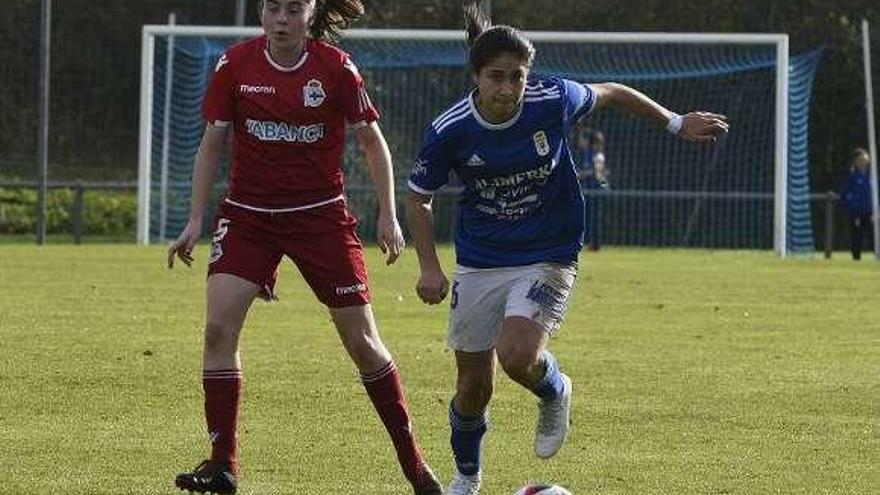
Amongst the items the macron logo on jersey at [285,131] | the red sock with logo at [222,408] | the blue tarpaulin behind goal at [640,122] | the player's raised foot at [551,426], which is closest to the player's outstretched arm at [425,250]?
the macron logo on jersey at [285,131]

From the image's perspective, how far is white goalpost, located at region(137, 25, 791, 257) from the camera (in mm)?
29766

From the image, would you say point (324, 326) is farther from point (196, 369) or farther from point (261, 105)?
point (261, 105)

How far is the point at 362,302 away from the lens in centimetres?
785

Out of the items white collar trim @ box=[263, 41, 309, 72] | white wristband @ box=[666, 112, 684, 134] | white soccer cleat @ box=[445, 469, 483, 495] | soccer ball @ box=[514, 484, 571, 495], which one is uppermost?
white collar trim @ box=[263, 41, 309, 72]

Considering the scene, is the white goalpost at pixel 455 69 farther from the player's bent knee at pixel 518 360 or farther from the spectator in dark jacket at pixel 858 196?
the player's bent knee at pixel 518 360

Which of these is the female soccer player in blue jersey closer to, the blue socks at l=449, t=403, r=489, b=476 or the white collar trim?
the blue socks at l=449, t=403, r=489, b=476

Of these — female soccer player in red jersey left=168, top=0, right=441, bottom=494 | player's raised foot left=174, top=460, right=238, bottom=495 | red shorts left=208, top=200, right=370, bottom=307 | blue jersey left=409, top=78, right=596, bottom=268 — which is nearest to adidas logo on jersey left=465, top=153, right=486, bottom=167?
blue jersey left=409, top=78, right=596, bottom=268

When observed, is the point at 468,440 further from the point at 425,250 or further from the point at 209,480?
the point at 209,480

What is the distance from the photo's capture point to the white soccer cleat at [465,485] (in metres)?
7.93

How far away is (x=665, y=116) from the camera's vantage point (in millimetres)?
8133

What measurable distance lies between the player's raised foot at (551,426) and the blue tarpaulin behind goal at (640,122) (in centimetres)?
2248

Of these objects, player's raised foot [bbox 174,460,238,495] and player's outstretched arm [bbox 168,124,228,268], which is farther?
player's outstretched arm [bbox 168,124,228,268]

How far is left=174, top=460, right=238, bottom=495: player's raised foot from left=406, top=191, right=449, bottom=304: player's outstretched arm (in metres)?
0.97

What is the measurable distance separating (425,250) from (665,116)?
43.7 inches
